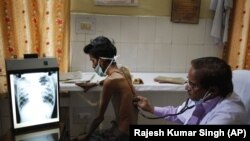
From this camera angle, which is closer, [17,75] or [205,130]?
[205,130]

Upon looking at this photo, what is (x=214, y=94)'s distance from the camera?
1.28m

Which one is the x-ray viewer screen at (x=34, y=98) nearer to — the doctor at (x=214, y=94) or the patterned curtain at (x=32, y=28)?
the patterned curtain at (x=32, y=28)

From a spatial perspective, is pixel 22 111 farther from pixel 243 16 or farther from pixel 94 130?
pixel 243 16

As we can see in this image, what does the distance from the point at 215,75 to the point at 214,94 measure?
3.9 inches

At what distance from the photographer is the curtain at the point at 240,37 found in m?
2.50

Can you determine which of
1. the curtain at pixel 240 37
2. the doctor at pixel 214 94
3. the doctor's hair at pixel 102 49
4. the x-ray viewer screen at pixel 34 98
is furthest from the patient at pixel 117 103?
the curtain at pixel 240 37

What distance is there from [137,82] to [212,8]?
3.26ft

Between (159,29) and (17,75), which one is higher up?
(159,29)

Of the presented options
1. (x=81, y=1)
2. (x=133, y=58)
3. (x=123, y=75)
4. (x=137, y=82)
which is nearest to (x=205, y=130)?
(x=123, y=75)

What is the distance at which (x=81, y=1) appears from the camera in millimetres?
2420

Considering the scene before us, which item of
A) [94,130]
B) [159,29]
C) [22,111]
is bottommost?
[94,130]

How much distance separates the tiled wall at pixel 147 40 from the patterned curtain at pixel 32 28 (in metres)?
0.14

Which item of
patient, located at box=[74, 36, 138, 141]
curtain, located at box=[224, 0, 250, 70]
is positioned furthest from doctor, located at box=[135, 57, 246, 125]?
curtain, located at box=[224, 0, 250, 70]

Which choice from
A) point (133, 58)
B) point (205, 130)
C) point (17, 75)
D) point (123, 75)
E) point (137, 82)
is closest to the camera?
point (205, 130)
